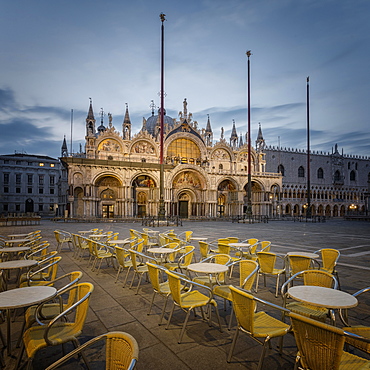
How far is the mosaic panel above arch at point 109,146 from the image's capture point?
36.9 m

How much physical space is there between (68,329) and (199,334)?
1.96m

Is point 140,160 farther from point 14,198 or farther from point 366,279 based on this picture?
point 14,198

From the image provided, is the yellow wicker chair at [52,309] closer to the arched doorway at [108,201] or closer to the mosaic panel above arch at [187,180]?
the arched doorway at [108,201]

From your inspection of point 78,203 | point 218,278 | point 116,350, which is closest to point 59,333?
point 116,350

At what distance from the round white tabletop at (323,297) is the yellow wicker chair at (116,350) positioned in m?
2.30

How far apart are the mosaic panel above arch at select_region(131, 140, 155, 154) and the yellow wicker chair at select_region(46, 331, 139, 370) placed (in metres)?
37.4

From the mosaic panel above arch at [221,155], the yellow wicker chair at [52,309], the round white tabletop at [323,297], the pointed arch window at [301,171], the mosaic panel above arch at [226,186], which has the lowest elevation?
the yellow wicker chair at [52,309]

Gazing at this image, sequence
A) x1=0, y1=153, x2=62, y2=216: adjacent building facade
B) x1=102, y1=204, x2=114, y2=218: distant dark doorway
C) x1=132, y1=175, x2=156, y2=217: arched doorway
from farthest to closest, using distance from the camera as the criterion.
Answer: x1=0, y1=153, x2=62, y2=216: adjacent building facade < x1=132, y1=175, x2=156, y2=217: arched doorway < x1=102, y1=204, x2=114, y2=218: distant dark doorway

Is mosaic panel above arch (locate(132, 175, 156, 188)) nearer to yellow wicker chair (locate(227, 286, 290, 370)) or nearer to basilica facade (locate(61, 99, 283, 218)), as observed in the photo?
basilica facade (locate(61, 99, 283, 218))

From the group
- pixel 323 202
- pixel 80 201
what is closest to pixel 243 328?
pixel 80 201

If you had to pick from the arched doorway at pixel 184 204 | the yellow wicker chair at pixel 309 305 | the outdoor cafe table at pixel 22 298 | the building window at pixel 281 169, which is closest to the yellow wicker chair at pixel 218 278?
the yellow wicker chair at pixel 309 305

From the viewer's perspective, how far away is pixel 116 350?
230cm

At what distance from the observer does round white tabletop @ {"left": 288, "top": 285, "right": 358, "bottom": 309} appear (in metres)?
3.27

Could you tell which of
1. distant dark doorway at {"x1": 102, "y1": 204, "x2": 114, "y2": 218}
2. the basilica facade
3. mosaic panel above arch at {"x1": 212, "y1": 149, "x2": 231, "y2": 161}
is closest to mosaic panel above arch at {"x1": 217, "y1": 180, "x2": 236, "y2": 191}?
the basilica facade
